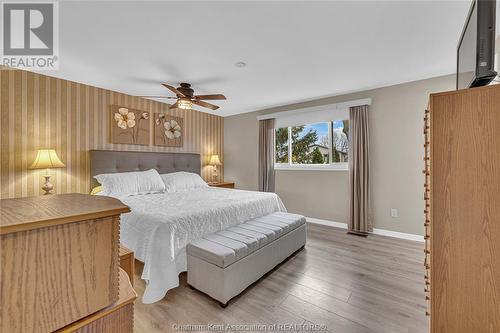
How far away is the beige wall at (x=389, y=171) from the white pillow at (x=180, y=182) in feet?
6.35

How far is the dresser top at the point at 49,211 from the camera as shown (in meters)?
0.49

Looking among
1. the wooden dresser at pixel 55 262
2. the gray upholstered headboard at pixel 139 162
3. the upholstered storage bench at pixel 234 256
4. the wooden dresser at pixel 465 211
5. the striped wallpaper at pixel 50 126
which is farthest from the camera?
the gray upholstered headboard at pixel 139 162

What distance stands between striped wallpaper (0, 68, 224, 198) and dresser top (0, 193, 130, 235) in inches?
112

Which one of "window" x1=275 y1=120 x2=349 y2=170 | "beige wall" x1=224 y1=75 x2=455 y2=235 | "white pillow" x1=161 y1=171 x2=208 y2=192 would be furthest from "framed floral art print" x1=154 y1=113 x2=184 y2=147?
"beige wall" x1=224 y1=75 x2=455 y2=235

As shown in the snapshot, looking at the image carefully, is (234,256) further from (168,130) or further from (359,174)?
(168,130)

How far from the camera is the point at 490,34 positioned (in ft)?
3.51

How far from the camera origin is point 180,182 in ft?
12.6

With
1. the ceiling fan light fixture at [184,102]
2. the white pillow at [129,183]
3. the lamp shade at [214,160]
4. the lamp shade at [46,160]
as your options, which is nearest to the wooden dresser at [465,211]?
the ceiling fan light fixture at [184,102]

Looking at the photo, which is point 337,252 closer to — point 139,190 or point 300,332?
point 300,332

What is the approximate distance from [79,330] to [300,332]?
1.45 meters

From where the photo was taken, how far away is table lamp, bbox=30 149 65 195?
2.66 metres

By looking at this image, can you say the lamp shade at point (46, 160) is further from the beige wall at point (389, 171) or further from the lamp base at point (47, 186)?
the beige wall at point (389, 171)

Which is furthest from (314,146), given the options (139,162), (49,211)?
(49,211)

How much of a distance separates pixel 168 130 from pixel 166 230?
9.25 feet
